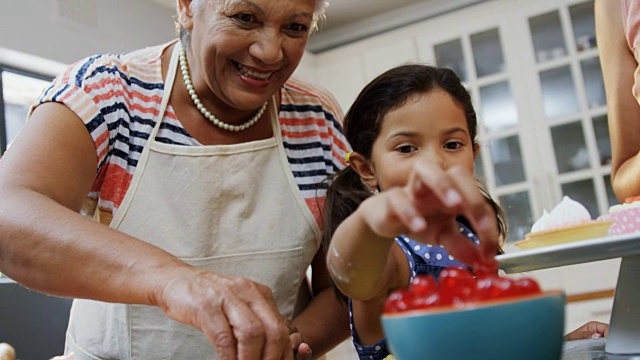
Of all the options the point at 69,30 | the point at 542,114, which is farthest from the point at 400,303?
the point at 542,114

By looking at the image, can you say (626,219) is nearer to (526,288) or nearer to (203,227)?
(526,288)

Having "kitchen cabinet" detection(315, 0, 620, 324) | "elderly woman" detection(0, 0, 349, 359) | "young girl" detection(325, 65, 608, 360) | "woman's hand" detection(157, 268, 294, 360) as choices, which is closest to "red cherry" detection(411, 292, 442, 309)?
"young girl" detection(325, 65, 608, 360)

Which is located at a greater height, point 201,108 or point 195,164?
point 201,108

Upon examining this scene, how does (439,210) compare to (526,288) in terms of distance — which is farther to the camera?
(439,210)

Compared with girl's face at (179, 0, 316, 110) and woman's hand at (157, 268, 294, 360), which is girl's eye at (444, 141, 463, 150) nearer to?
girl's face at (179, 0, 316, 110)

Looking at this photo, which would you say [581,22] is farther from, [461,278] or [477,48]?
[461,278]

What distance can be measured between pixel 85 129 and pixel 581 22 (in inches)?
137

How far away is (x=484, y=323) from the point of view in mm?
402

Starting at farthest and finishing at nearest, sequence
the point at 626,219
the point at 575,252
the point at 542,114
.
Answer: the point at 542,114 → the point at 626,219 → the point at 575,252

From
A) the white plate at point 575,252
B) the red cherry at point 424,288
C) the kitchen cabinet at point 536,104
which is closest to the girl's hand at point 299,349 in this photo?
the white plate at point 575,252

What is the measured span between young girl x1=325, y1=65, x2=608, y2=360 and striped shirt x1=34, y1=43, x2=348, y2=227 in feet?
0.21

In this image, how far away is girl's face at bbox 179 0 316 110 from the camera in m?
1.11

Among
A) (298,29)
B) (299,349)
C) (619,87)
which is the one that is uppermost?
(298,29)

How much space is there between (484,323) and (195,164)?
2.98 ft
